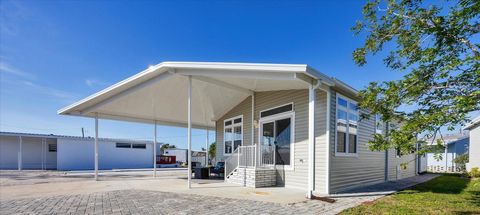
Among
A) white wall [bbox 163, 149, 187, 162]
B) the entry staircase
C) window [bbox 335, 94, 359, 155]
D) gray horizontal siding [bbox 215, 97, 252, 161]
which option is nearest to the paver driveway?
the entry staircase

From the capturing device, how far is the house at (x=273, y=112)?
297 inches

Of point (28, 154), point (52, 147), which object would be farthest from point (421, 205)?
point (28, 154)

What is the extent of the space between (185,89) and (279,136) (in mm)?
3800

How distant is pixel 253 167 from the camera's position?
9.02 meters

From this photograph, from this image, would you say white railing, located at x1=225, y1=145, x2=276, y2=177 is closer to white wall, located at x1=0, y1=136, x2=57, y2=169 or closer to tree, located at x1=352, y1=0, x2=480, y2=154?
tree, located at x1=352, y1=0, x2=480, y2=154

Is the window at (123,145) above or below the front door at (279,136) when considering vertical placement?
below

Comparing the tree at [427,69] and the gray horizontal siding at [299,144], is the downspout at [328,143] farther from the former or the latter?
the tree at [427,69]

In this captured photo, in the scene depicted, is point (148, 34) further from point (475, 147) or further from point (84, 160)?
point (475, 147)

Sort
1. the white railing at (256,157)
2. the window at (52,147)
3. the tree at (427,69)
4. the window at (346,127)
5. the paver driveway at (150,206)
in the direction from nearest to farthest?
the tree at (427,69)
the paver driveway at (150,206)
the window at (346,127)
the white railing at (256,157)
the window at (52,147)

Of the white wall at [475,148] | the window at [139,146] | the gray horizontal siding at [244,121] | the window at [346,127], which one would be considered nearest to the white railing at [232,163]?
the gray horizontal siding at [244,121]

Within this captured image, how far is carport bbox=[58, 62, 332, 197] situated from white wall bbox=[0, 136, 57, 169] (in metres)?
14.6

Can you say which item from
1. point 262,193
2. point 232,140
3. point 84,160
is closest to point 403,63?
point 262,193

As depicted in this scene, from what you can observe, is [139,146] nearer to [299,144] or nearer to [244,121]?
[244,121]

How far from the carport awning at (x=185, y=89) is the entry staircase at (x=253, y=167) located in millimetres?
2280
